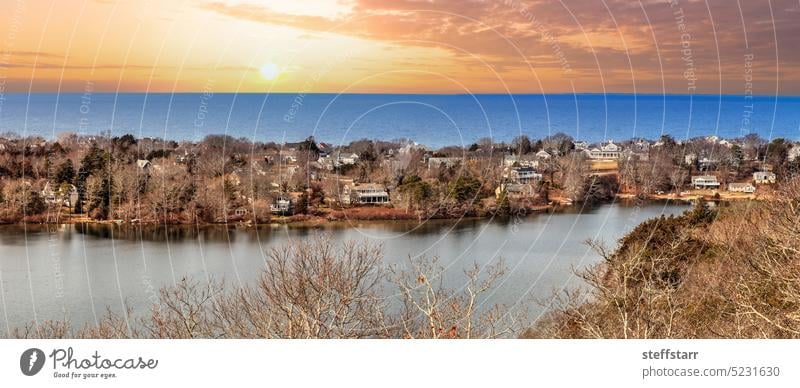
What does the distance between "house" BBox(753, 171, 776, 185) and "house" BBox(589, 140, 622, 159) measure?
141 inches

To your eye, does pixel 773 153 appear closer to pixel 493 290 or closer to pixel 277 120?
pixel 493 290

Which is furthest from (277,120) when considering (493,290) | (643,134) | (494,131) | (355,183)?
(643,134)

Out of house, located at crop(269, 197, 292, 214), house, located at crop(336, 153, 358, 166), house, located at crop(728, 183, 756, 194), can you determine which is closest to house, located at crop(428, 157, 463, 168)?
house, located at crop(336, 153, 358, 166)

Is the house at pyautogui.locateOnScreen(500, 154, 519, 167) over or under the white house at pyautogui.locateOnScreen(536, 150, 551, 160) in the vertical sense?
under

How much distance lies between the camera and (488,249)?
18.6 meters

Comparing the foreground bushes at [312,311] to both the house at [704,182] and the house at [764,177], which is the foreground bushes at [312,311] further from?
the house at [764,177]

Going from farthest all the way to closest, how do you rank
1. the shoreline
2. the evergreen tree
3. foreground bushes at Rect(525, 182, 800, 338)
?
1. the shoreline
2. the evergreen tree
3. foreground bushes at Rect(525, 182, 800, 338)

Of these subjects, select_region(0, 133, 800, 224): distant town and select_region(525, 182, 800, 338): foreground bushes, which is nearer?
select_region(525, 182, 800, 338): foreground bushes

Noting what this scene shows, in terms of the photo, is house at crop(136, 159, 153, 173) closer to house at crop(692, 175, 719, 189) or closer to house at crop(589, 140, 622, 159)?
house at crop(589, 140, 622, 159)

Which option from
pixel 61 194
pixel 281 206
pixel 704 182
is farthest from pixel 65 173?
pixel 704 182

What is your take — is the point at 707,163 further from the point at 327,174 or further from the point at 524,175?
the point at 327,174

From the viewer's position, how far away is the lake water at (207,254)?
16516mm

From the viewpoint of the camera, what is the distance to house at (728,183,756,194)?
19.1 meters

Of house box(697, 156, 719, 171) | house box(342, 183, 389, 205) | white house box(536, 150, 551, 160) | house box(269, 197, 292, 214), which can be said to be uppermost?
white house box(536, 150, 551, 160)
